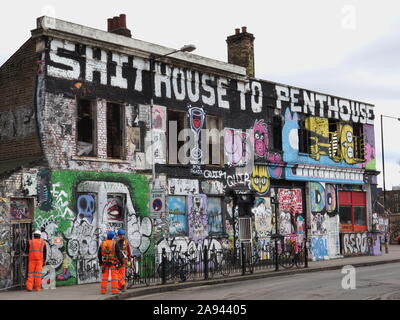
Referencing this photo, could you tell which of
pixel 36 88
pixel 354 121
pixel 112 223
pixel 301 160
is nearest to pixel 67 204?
pixel 112 223

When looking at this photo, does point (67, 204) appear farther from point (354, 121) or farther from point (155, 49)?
point (354, 121)

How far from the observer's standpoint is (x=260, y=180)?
26.6 metres

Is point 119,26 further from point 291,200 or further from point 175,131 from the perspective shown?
point 291,200

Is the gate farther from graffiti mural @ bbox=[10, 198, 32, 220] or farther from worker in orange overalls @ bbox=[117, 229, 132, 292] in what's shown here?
worker in orange overalls @ bbox=[117, 229, 132, 292]

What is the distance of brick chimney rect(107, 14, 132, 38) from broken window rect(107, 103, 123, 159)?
2867mm

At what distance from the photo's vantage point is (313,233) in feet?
94.2

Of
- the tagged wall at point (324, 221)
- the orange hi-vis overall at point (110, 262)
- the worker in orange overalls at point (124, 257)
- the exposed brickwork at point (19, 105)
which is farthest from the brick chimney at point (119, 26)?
the tagged wall at point (324, 221)

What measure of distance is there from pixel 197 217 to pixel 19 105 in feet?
24.9

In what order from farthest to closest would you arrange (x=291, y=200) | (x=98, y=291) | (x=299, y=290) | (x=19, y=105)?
(x=291, y=200) < (x=19, y=105) < (x=98, y=291) < (x=299, y=290)

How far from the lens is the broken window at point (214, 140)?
2506 cm

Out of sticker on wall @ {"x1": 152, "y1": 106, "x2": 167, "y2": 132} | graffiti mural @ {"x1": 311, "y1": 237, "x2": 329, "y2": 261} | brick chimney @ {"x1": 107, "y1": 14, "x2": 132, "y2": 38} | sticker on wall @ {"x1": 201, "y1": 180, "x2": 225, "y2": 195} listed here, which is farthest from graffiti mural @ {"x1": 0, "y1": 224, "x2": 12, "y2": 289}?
graffiti mural @ {"x1": 311, "y1": 237, "x2": 329, "y2": 261}

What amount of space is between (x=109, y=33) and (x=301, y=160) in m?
11.2

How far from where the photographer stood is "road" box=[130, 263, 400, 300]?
15031 millimetres

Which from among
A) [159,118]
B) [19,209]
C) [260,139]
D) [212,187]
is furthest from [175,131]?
[19,209]
